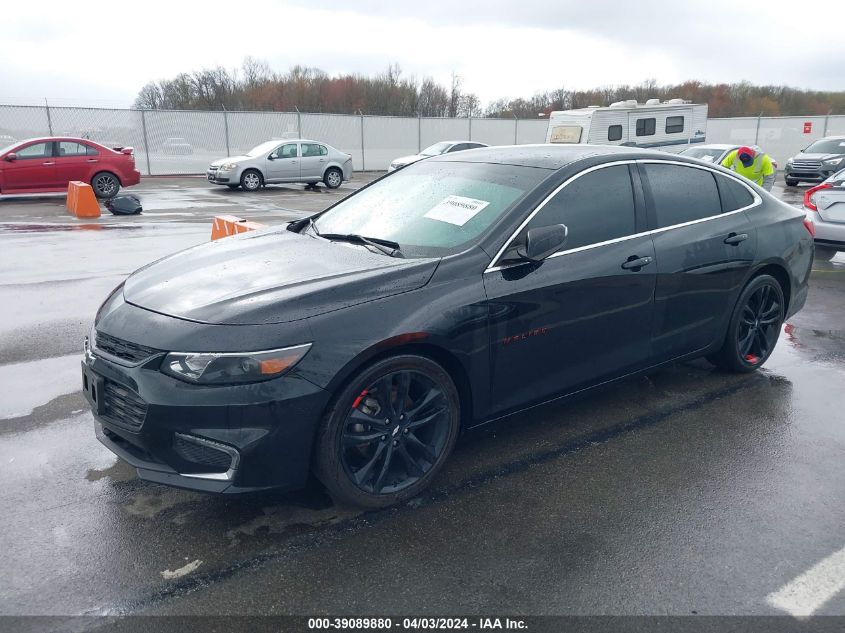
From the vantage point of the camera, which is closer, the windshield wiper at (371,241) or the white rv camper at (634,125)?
the windshield wiper at (371,241)

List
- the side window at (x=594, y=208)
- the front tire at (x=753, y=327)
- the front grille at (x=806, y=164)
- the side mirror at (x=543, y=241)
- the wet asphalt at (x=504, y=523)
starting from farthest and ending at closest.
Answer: the front grille at (x=806, y=164) → the front tire at (x=753, y=327) → the side window at (x=594, y=208) → the side mirror at (x=543, y=241) → the wet asphalt at (x=504, y=523)

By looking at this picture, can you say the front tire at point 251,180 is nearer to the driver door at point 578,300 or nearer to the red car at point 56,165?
the red car at point 56,165

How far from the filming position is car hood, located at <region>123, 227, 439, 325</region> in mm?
3012

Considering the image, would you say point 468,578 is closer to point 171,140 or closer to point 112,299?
point 112,299

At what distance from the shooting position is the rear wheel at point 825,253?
9235 millimetres

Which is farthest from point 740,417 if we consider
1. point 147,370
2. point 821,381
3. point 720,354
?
point 147,370

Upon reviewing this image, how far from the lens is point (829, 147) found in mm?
22953

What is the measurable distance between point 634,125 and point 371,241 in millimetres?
21722

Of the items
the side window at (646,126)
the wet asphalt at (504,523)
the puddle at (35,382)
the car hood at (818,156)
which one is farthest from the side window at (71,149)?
the car hood at (818,156)

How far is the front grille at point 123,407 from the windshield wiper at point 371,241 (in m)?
1.41

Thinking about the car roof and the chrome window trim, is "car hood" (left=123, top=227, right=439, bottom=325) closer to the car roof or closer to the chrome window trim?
the chrome window trim

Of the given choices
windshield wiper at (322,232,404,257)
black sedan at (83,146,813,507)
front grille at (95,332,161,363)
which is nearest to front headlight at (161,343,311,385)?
black sedan at (83,146,813,507)

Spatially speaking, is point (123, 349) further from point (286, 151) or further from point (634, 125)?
point (634, 125)

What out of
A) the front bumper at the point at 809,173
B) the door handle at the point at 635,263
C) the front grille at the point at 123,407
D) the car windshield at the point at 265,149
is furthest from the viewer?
the front bumper at the point at 809,173
